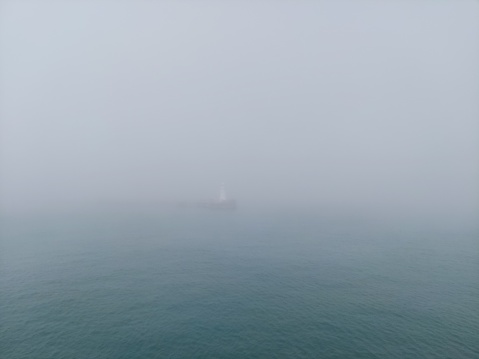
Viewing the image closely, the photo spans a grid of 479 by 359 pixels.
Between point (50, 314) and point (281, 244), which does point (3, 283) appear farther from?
point (281, 244)

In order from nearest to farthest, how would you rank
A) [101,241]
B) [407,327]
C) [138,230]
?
1. [407,327]
2. [101,241]
3. [138,230]

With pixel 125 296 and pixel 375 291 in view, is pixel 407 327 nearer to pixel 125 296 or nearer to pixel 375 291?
pixel 375 291

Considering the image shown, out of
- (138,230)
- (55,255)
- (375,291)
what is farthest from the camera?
(138,230)

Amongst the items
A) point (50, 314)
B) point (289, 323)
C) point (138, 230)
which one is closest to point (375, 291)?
point (289, 323)

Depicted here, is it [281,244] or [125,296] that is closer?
[125,296]

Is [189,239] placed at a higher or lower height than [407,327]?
higher

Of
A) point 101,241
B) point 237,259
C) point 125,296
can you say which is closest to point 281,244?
point 237,259
